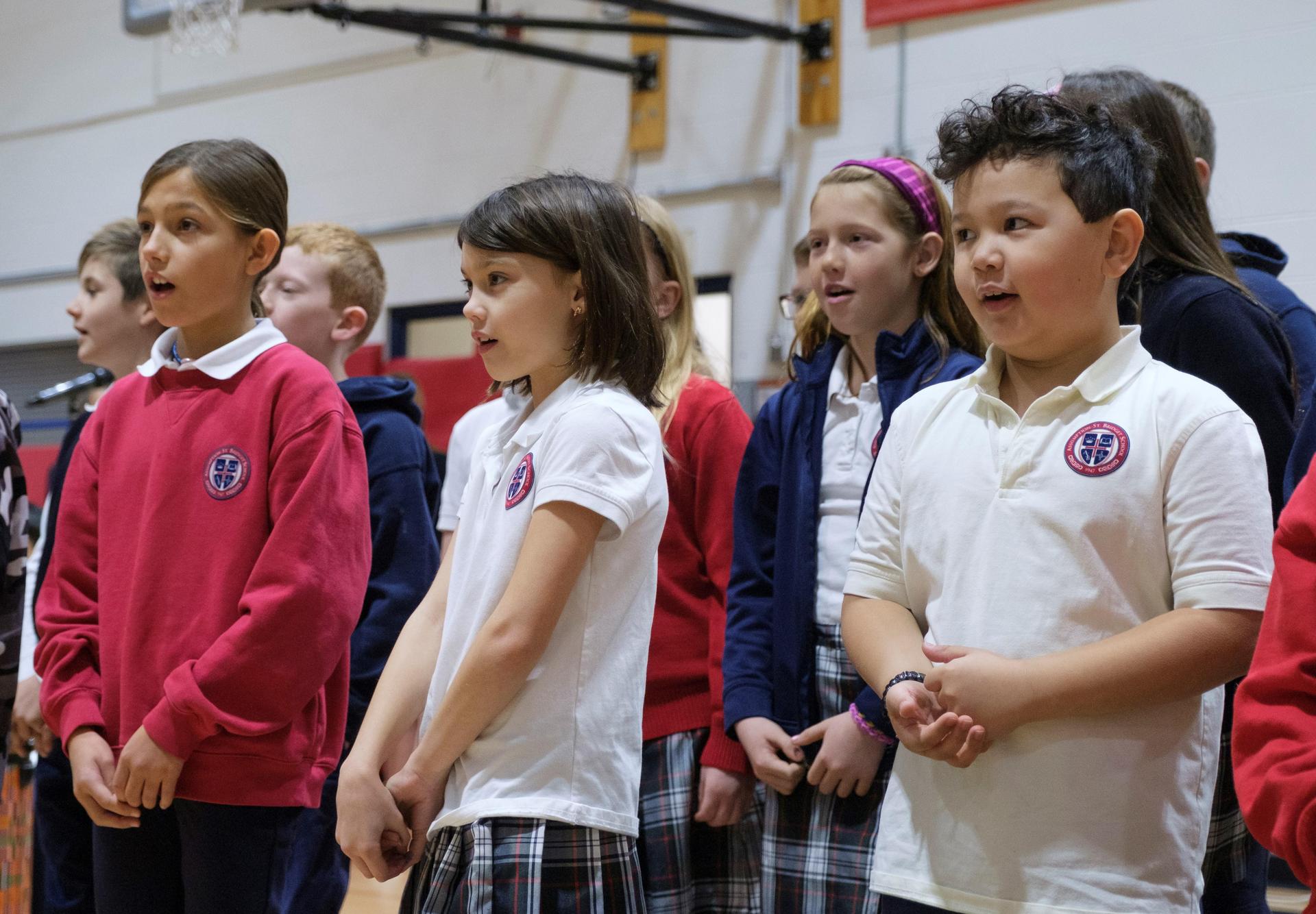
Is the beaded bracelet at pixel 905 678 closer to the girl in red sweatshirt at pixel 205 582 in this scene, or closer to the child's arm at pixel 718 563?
the child's arm at pixel 718 563

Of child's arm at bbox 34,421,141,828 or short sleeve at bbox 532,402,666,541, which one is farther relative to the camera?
Result: child's arm at bbox 34,421,141,828

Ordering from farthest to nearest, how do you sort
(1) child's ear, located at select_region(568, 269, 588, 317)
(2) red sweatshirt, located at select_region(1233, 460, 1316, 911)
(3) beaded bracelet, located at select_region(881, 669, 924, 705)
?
(1) child's ear, located at select_region(568, 269, 588, 317)
(3) beaded bracelet, located at select_region(881, 669, 924, 705)
(2) red sweatshirt, located at select_region(1233, 460, 1316, 911)

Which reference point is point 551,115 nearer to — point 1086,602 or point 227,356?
point 227,356

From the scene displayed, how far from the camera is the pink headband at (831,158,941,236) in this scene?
2057 mm

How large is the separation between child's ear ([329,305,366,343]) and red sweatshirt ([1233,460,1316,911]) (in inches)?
77.5

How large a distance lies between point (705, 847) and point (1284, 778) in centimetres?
115

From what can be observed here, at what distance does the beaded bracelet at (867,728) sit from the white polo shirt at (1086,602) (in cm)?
27

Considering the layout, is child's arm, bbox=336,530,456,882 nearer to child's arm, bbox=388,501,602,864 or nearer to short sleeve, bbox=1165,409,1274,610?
child's arm, bbox=388,501,602,864

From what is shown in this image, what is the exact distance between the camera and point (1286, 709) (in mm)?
1099

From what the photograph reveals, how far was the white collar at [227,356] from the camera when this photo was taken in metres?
1.86

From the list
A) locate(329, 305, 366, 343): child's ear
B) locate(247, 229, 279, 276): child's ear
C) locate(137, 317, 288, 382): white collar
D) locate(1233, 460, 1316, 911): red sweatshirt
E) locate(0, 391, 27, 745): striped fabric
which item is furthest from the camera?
locate(329, 305, 366, 343): child's ear

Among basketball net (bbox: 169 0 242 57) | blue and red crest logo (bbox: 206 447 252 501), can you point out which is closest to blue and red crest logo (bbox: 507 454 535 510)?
blue and red crest logo (bbox: 206 447 252 501)

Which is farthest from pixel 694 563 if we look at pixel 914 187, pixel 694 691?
pixel 914 187

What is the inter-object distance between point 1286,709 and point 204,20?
4558mm
